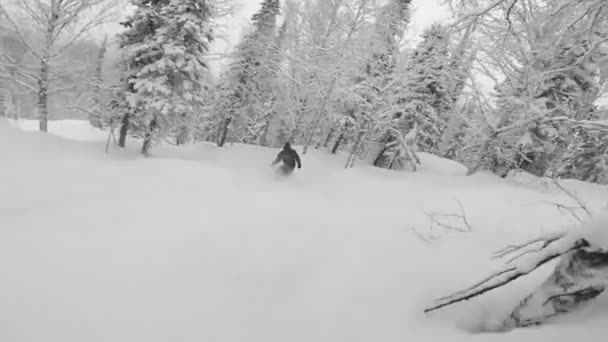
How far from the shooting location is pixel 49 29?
10.6m

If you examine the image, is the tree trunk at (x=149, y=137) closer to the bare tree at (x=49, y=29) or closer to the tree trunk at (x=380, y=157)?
the bare tree at (x=49, y=29)

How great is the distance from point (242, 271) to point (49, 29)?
42.8 feet

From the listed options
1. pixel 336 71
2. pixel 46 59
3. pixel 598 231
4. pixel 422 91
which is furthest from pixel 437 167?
pixel 46 59

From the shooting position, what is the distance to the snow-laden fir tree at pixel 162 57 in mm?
11711

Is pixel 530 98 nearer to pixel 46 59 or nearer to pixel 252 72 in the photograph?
pixel 252 72

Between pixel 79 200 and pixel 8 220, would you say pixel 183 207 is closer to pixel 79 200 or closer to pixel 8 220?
pixel 79 200

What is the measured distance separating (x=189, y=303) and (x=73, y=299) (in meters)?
0.98

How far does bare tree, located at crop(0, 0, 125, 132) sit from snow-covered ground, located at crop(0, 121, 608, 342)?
7952 mm

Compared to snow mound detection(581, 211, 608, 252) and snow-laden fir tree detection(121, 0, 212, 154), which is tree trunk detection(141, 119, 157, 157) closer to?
snow-laden fir tree detection(121, 0, 212, 154)

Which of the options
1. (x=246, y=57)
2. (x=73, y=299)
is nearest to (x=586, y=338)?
(x=73, y=299)

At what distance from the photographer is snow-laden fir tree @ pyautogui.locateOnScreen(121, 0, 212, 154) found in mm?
11711

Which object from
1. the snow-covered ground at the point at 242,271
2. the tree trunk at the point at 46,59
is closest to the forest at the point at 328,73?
the tree trunk at the point at 46,59

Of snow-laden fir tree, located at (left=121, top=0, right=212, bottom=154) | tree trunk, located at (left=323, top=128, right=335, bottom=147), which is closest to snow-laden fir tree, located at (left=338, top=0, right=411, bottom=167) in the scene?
tree trunk, located at (left=323, top=128, right=335, bottom=147)

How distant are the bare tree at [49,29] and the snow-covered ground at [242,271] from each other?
26.1 ft
